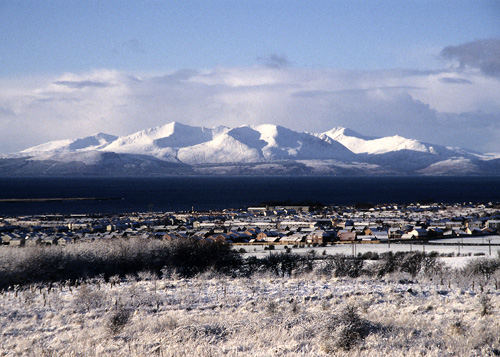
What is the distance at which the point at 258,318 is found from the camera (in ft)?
54.9

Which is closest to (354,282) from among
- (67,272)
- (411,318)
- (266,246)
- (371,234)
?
(411,318)

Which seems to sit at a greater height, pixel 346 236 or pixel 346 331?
pixel 346 331

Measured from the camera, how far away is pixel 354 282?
2333 centimetres

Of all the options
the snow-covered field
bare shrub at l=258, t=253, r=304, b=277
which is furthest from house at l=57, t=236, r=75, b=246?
bare shrub at l=258, t=253, r=304, b=277

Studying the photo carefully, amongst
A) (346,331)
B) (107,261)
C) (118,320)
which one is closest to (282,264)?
(107,261)

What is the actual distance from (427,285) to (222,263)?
12.7 meters

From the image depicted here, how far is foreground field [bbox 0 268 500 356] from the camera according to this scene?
13789mm

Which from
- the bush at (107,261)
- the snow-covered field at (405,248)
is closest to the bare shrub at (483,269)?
the snow-covered field at (405,248)

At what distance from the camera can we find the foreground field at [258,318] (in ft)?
45.2

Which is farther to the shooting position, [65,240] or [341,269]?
[65,240]

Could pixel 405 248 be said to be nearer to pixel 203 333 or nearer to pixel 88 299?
pixel 88 299

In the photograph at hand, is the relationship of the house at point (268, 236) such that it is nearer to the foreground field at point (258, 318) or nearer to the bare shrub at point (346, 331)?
the foreground field at point (258, 318)

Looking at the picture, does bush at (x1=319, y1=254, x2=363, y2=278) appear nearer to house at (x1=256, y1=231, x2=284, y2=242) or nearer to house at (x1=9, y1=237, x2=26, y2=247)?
house at (x1=256, y1=231, x2=284, y2=242)

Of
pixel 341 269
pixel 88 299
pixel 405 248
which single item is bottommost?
pixel 405 248
